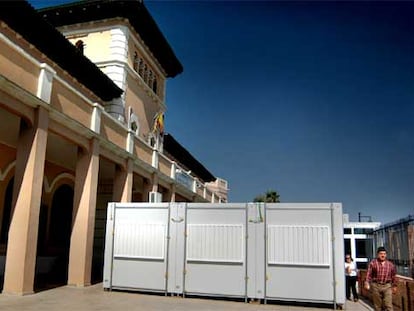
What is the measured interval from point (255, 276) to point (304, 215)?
6.62 feet

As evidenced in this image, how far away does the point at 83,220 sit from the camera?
13.5 meters

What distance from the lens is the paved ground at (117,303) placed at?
9.16m

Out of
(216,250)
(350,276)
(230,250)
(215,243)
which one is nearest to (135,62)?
(215,243)

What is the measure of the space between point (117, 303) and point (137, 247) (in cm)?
237

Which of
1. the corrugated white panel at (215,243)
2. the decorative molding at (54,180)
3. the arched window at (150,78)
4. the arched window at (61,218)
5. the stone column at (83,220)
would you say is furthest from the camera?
the arched window at (150,78)

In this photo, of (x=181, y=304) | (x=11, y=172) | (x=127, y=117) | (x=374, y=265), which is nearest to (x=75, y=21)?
(x=127, y=117)

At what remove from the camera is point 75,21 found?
22.0 m

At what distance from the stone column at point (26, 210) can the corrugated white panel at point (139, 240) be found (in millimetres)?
2409

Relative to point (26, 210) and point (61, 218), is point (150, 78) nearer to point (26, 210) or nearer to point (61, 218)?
point (61, 218)

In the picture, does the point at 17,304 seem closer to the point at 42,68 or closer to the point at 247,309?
the point at 247,309

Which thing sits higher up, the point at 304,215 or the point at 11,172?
the point at 11,172

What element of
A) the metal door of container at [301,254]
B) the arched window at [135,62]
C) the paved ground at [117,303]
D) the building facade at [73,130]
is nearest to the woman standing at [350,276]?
the paved ground at [117,303]

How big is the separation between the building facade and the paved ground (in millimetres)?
901

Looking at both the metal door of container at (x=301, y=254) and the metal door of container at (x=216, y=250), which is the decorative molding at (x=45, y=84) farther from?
the metal door of container at (x=301, y=254)
